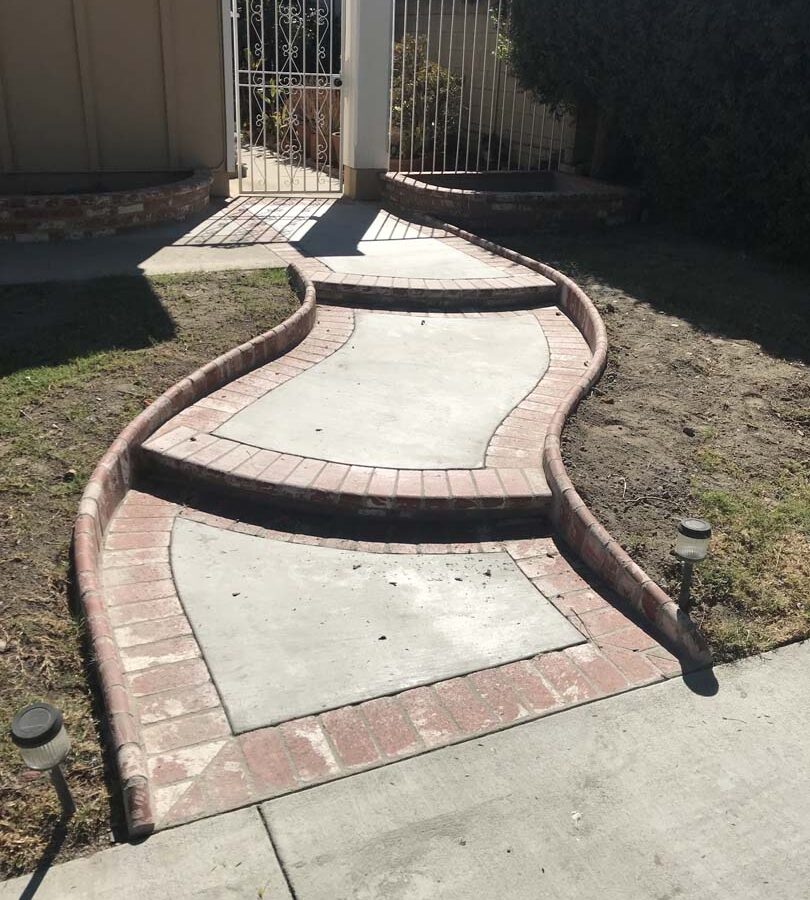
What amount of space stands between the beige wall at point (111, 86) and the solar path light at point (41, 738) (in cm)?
777

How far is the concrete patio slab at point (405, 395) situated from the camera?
4375 mm

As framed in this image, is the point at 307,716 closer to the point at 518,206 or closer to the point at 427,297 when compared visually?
the point at 427,297

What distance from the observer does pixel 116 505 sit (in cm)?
398

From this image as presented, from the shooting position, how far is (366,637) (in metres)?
3.23

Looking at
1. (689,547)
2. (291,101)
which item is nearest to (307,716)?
(689,547)

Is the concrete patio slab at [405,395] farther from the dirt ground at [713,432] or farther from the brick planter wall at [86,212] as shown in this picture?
the brick planter wall at [86,212]

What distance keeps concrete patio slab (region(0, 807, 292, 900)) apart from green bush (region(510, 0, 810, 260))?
7113 mm

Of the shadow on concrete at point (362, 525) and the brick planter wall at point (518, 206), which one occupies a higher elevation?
the brick planter wall at point (518, 206)

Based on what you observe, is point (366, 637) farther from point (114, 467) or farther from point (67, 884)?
point (114, 467)

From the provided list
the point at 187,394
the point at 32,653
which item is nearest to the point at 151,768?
the point at 32,653

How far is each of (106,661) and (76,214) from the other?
5.89m

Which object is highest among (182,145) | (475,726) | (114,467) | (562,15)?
(562,15)

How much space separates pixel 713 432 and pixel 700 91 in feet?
16.0

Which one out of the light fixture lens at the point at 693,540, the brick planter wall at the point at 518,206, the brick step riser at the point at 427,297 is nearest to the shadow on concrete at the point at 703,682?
the light fixture lens at the point at 693,540
